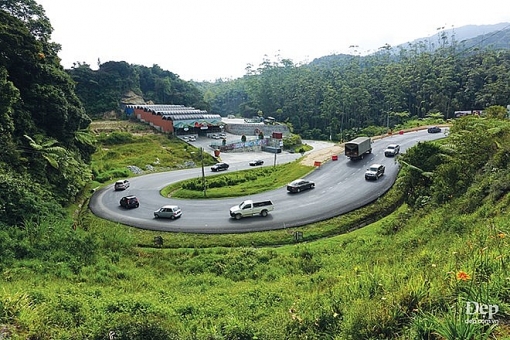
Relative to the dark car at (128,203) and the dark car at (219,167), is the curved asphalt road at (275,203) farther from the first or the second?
the dark car at (219,167)

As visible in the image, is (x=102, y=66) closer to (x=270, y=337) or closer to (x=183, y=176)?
(x=183, y=176)

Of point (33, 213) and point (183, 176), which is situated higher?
point (33, 213)

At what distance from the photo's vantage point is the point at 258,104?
397ft

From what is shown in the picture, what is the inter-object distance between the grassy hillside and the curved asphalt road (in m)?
1.33

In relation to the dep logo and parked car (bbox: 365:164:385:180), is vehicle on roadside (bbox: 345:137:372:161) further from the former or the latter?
the dep logo

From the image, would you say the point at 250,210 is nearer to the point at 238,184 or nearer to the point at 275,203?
the point at 275,203

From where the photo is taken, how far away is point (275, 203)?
27.8 m

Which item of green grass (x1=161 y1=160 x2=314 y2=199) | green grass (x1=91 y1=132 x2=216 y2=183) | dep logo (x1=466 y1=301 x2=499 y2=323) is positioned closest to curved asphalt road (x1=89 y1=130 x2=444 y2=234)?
green grass (x1=161 y1=160 x2=314 y2=199)

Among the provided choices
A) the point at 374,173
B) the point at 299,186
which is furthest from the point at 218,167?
the point at 374,173

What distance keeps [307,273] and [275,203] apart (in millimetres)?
12742

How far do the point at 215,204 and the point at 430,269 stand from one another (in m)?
22.4

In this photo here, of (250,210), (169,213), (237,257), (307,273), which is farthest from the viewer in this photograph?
(169,213)

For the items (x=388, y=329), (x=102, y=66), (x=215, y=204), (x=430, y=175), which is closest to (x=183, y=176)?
(x=215, y=204)

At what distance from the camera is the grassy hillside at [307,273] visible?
5926 mm
